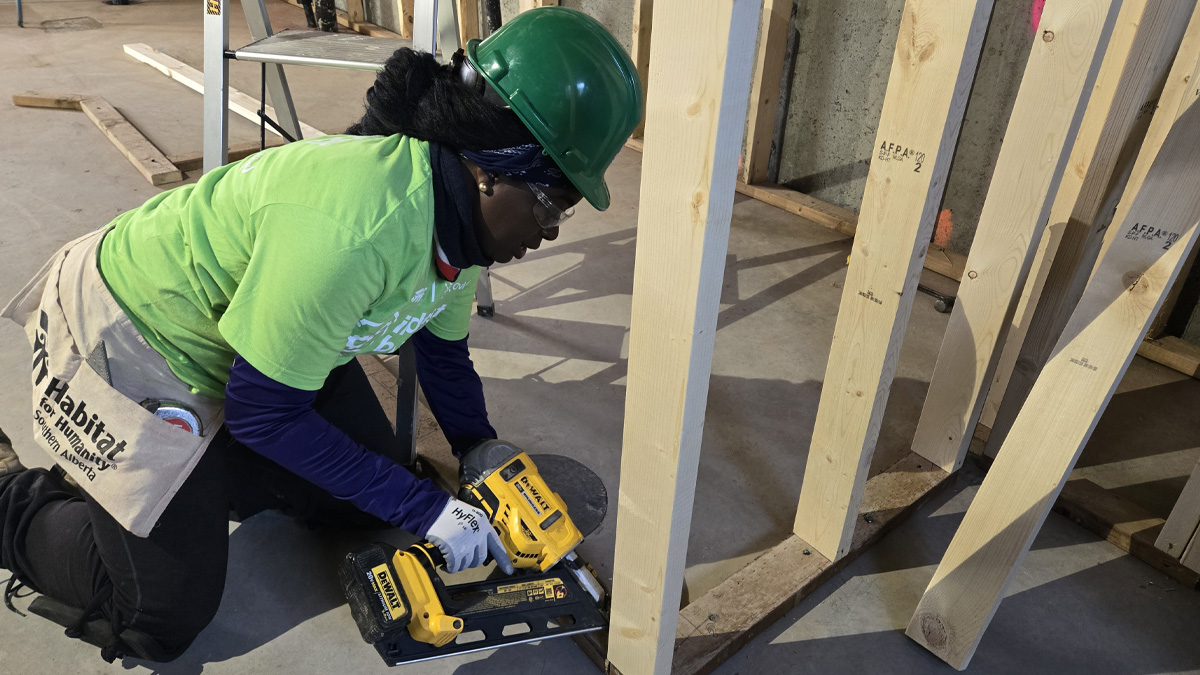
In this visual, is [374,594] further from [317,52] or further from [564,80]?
[317,52]

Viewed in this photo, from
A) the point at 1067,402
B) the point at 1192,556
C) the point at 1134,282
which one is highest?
the point at 1134,282

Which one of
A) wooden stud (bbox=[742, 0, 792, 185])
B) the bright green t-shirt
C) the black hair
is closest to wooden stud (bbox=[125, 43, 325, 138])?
wooden stud (bbox=[742, 0, 792, 185])

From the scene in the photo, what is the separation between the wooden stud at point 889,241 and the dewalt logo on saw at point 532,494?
25.9 inches

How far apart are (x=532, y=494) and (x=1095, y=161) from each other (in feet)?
4.80

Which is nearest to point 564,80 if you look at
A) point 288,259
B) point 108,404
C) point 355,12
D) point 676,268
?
point 676,268

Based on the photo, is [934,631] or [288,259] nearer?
[288,259]

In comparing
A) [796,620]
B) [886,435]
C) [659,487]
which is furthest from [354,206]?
[886,435]

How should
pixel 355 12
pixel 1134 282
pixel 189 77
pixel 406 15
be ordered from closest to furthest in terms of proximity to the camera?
pixel 1134 282, pixel 189 77, pixel 406 15, pixel 355 12

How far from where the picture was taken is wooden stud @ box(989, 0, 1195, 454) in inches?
63.5

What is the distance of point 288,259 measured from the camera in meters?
1.13

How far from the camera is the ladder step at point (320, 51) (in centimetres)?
191

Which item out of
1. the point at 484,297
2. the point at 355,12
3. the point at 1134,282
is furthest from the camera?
the point at 355,12

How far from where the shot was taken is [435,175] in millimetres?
1185

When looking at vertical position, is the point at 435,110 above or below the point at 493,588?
above
